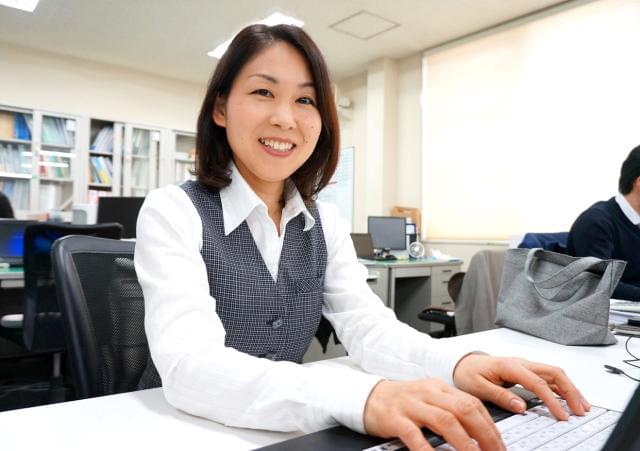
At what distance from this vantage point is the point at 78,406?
63cm

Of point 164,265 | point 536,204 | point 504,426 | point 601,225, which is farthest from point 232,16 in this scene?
point 504,426

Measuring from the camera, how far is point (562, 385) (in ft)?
2.10

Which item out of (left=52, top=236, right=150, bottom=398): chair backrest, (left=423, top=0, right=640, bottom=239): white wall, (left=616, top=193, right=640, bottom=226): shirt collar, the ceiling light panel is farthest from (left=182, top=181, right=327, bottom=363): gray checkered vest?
the ceiling light panel

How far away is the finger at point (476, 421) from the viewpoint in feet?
1.53

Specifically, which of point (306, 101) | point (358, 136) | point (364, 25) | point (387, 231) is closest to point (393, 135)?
point (358, 136)

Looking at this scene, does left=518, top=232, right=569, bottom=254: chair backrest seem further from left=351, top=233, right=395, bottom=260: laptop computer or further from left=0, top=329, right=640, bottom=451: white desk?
left=351, top=233, right=395, bottom=260: laptop computer

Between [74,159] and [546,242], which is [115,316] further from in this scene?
[74,159]

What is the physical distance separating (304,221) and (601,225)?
163cm

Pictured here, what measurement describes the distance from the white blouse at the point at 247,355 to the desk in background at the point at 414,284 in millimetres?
2622

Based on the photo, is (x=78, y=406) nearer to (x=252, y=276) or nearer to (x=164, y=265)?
Result: (x=164, y=265)

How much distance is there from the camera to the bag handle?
3.51 ft

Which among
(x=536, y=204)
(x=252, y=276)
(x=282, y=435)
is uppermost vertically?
(x=536, y=204)

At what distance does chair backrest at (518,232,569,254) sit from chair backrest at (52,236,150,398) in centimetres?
149

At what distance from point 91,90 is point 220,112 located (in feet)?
17.6
